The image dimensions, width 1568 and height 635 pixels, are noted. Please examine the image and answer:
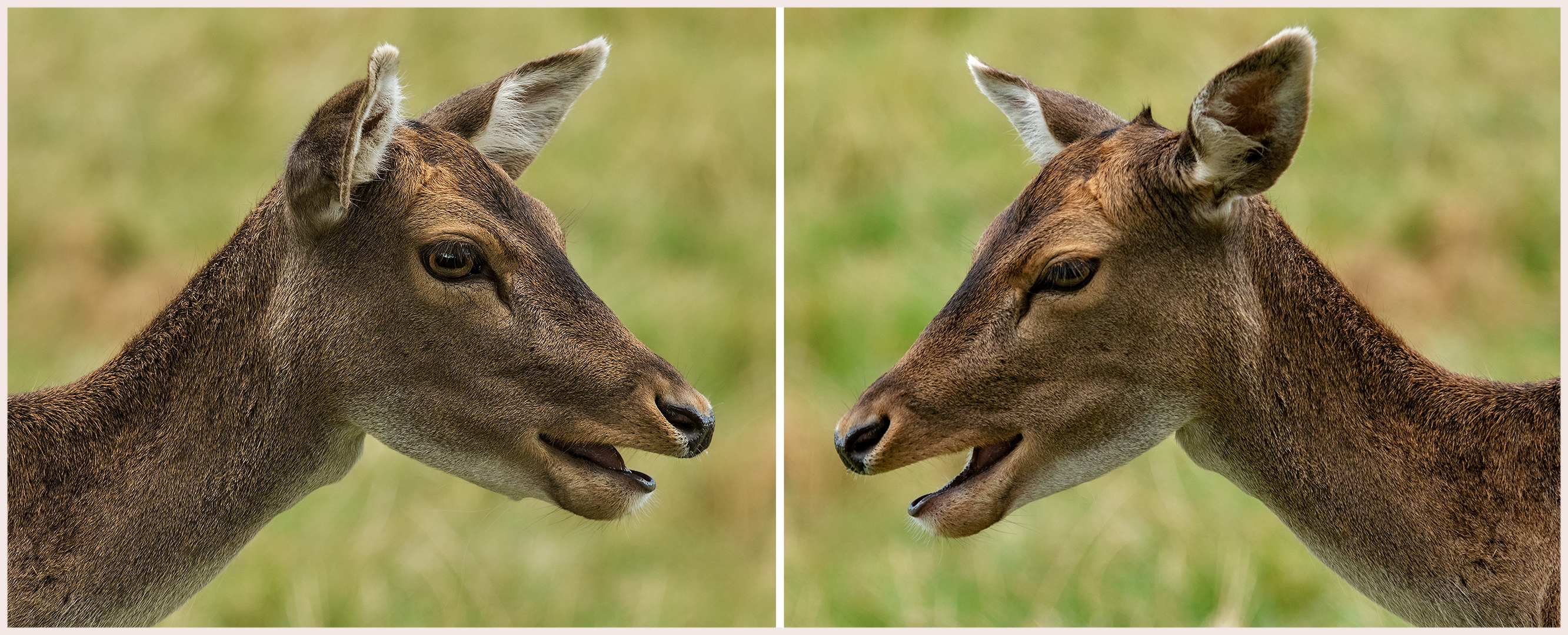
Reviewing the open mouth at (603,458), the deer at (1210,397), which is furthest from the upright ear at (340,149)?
the deer at (1210,397)

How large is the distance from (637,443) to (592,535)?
523cm

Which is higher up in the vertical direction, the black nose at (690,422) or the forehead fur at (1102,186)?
the forehead fur at (1102,186)

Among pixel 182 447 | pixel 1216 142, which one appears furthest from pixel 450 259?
pixel 1216 142

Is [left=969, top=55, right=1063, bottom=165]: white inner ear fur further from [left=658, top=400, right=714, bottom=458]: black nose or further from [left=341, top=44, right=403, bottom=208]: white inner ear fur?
[left=341, top=44, right=403, bottom=208]: white inner ear fur

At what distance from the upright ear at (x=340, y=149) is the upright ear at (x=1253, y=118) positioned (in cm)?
210

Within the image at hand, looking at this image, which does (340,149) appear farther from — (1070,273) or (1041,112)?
(1041,112)

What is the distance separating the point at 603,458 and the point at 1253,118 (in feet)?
6.52

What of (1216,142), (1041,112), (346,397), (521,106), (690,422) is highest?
(521,106)

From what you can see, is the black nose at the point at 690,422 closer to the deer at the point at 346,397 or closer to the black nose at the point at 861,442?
the deer at the point at 346,397

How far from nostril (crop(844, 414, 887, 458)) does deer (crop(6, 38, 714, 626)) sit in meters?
0.41

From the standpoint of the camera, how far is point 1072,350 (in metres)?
4.29

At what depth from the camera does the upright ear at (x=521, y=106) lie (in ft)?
15.9

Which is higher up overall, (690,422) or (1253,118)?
(1253,118)

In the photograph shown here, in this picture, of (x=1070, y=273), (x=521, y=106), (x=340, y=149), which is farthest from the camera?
(x=521, y=106)
